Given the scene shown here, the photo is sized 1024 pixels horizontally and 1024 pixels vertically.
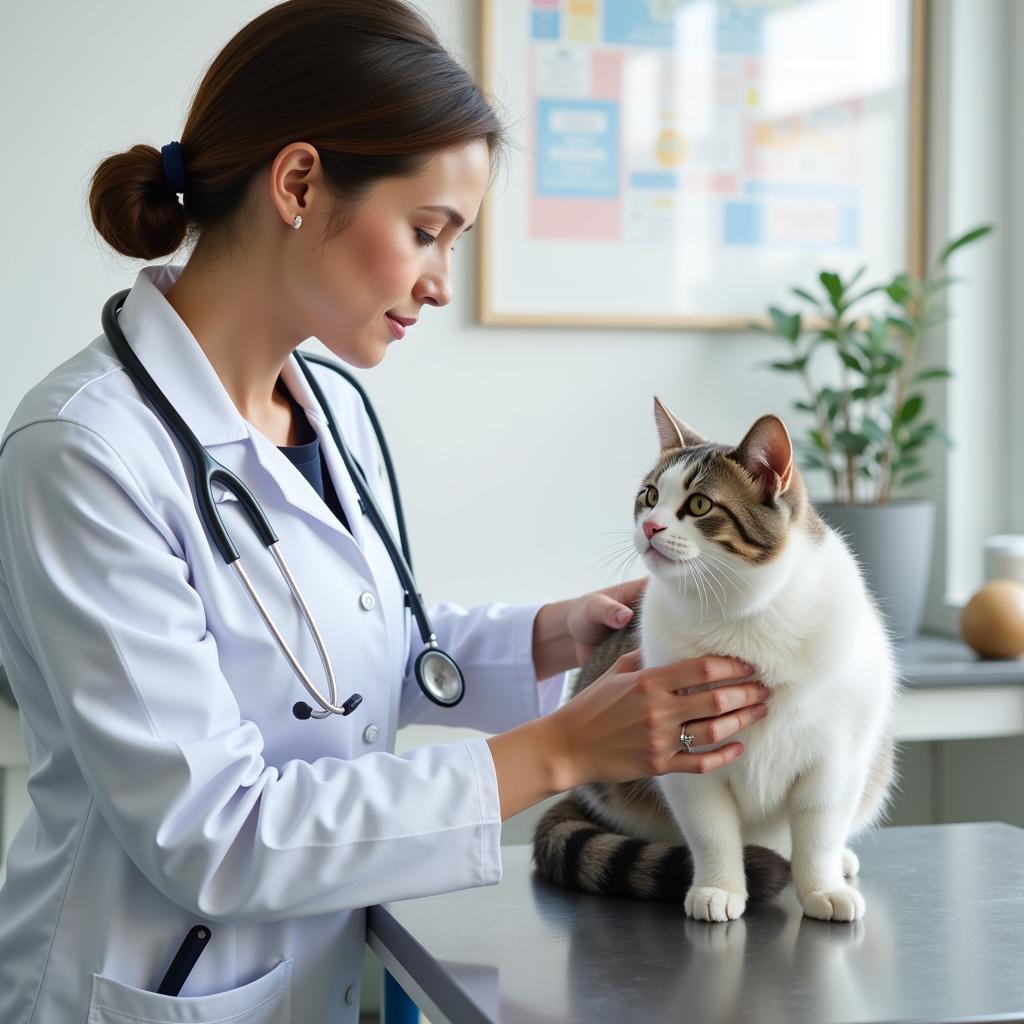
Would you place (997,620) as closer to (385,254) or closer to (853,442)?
(853,442)

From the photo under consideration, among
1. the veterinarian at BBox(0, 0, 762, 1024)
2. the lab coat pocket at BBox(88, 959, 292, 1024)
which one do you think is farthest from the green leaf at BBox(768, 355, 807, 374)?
the lab coat pocket at BBox(88, 959, 292, 1024)

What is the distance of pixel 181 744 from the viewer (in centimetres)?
94

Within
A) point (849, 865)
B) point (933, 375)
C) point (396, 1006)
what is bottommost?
point (396, 1006)

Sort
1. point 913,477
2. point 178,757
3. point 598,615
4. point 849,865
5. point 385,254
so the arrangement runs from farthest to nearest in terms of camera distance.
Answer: point 913,477 → point 598,615 → point 849,865 → point 385,254 → point 178,757

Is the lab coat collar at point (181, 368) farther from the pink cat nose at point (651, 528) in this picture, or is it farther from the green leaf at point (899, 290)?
the green leaf at point (899, 290)

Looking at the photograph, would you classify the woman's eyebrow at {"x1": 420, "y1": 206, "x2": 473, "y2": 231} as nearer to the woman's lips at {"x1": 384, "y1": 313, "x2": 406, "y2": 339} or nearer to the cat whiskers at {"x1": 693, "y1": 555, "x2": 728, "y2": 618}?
the woman's lips at {"x1": 384, "y1": 313, "x2": 406, "y2": 339}

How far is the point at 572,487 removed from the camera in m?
2.50

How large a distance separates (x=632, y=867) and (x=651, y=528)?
0.32m

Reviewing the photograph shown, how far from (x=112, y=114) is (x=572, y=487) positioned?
1.09m

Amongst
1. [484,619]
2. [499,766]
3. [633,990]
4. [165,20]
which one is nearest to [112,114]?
[165,20]

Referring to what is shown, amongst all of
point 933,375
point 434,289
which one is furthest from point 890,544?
point 434,289

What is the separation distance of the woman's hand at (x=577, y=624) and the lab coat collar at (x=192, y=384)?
30 centimetres

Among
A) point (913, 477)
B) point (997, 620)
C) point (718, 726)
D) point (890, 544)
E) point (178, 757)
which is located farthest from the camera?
point (913, 477)

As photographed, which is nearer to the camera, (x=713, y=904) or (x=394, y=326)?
(x=713, y=904)
